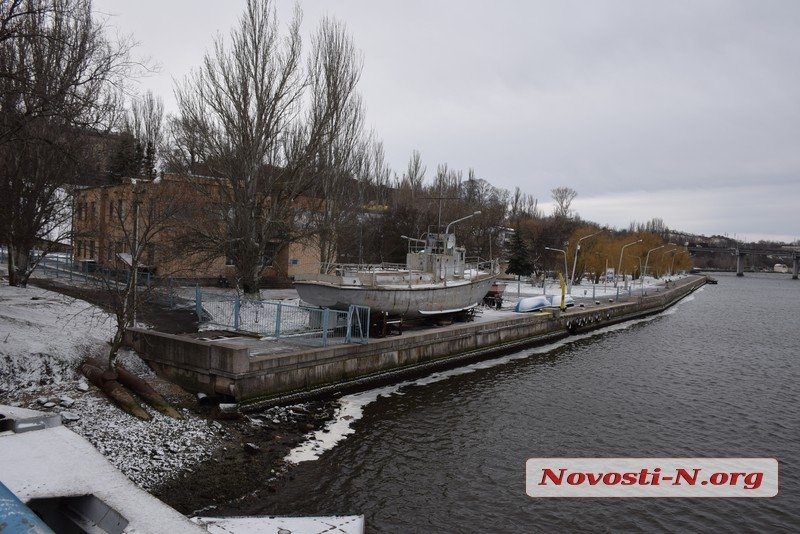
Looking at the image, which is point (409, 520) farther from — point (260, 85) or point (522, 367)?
point (260, 85)

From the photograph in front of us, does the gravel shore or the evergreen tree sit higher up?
the evergreen tree

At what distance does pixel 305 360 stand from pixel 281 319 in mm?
2919

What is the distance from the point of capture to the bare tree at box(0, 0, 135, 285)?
11.7 m

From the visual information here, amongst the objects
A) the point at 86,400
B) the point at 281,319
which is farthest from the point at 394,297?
the point at 86,400

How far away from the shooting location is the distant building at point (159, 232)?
15219mm

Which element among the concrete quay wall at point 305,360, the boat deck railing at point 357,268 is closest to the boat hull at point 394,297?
the concrete quay wall at point 305,360

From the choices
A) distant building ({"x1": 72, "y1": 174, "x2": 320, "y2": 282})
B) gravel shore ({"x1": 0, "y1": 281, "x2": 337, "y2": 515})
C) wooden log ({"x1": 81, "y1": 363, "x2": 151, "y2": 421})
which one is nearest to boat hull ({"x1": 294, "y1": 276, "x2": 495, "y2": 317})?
distant building ({"x1": 72, "y1": 174, "x2": 320, "y2": 282})

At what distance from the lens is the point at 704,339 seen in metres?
31.9

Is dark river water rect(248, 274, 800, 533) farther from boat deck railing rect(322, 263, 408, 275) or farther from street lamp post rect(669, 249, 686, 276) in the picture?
street lamp post rect(669, 249, 686, 276)

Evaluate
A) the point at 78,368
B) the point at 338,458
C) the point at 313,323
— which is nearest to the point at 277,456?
the point at 338,458

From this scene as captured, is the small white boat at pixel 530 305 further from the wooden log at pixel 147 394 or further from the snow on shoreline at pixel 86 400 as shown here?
the wooden log at pixel 147 394

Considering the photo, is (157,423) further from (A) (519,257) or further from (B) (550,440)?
(A) (519,257)

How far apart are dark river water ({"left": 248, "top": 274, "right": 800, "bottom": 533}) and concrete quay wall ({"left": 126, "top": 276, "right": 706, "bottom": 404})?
1.19m

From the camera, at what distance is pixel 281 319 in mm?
17734
